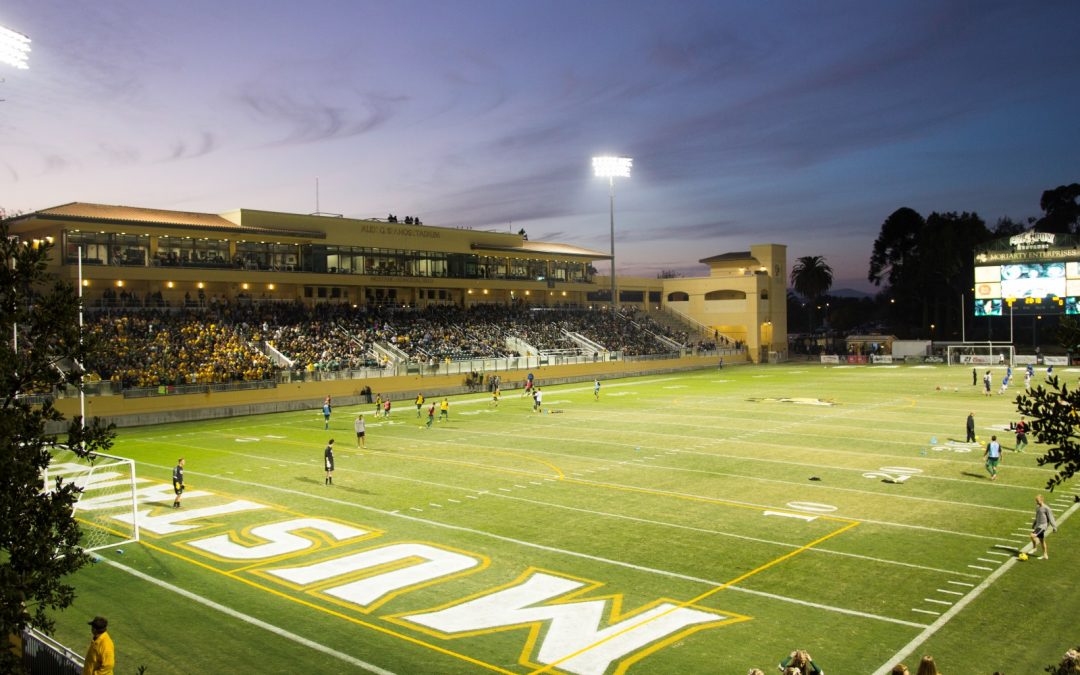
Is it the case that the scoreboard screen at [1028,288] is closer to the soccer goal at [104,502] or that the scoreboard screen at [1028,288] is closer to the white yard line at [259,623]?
the soccer goal at [104,502]

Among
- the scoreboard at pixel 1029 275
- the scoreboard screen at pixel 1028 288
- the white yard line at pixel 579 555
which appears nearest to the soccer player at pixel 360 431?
the white yard line at pixel 579 555

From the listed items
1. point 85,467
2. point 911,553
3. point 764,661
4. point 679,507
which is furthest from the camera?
point 85,467

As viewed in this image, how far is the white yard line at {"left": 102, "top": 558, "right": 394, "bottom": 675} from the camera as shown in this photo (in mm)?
11672

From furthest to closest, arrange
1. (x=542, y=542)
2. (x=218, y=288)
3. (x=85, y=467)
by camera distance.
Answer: (x=218, y=288)
(x=85, y=467)
(x=542, y=542)

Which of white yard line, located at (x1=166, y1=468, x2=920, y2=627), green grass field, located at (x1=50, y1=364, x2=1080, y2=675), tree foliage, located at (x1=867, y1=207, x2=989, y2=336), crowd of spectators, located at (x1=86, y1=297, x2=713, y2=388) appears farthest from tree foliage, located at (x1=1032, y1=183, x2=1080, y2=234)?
white yard line, located at (x1=166, y1=468, x2=920, y2=627)

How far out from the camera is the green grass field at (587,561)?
12070 millimetres

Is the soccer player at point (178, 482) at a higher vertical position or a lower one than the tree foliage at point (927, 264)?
lower

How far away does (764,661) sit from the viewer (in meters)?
11.4

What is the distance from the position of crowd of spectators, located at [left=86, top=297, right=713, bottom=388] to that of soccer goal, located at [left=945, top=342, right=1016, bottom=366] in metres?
30.5

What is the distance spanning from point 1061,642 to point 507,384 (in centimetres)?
5025

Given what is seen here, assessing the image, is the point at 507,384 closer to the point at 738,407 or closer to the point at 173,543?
the point at 738,407

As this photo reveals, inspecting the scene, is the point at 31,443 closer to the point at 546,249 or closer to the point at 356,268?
the point at 356,268

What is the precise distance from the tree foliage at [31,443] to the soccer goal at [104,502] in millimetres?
8180

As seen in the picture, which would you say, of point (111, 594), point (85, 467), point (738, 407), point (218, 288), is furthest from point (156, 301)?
point (111, 594)
